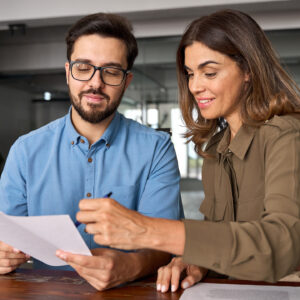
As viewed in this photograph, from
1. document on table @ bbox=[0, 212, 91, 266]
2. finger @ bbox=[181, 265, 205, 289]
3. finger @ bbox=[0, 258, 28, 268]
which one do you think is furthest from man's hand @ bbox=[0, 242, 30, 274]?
finger @ bbox=[181, 265, 205, 289]

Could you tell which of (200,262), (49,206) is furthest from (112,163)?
(200,262)

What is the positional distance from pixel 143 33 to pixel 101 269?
15.2 ft

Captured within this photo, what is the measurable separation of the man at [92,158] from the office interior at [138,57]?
2.42 metres

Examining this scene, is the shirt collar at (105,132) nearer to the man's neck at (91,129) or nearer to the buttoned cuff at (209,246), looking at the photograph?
the man's neck at (91,129)

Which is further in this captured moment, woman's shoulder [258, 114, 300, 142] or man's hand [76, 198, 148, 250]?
woman's shoulder [258, 114, 300, 142]

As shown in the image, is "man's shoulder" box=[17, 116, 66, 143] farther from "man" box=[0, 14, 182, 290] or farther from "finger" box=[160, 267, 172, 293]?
"finger" box=[160, 267, 172, 293]

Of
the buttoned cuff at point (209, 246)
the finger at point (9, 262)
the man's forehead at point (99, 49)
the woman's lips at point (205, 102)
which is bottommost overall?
the finger at point (9, 262)

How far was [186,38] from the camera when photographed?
1.45m

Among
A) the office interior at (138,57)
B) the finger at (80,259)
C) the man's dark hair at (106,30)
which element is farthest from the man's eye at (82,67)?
the office interior at (138,57)

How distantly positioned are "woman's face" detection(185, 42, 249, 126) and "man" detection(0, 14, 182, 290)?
1.23ft

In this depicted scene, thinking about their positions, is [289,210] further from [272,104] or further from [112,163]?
[112,163]

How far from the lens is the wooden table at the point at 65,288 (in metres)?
1.06

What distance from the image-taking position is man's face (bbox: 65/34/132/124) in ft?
5.42

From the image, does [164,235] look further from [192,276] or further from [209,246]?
[192,276]
